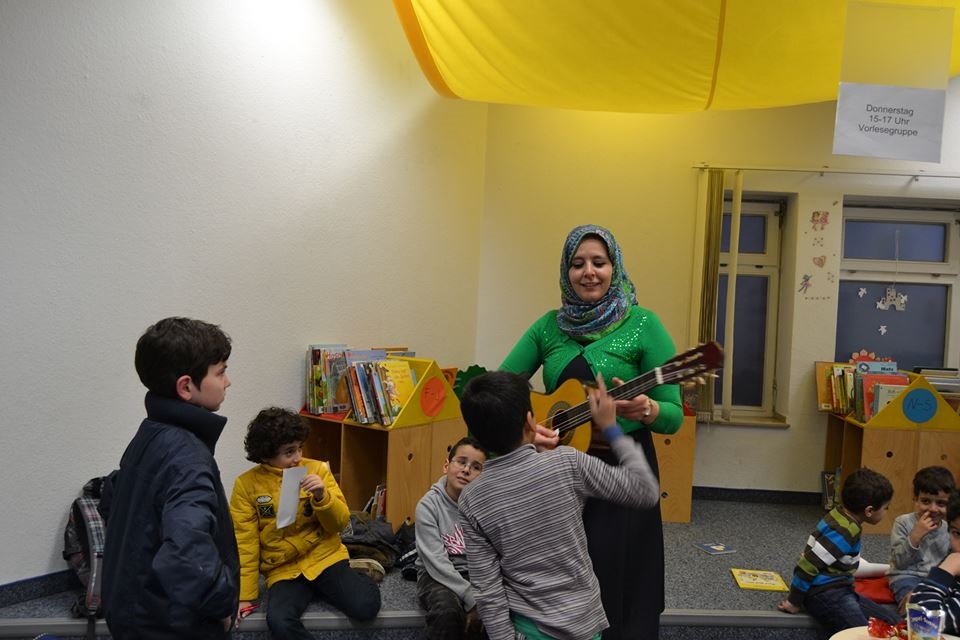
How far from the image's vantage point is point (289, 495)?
2.42 m

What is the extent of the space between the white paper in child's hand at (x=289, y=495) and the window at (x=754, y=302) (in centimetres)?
325

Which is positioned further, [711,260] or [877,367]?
[711,260]

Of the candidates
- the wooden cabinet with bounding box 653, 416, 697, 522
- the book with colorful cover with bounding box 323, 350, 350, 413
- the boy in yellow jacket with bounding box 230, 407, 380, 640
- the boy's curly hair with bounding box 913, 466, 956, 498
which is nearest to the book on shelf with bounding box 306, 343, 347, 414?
the book with colorful cover with bounding box 323, 350, 350, 413

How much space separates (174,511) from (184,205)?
184 centimetres

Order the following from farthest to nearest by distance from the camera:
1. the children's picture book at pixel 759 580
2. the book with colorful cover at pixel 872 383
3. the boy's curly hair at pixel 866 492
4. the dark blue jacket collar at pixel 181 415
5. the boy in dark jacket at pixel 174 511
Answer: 1. the book with colorful cover at pixel 872 383
2. the children's picture book at pixel 759 580
3. the boy's curly hair at pixel 866 492
4. the dark blue jacket collar at pixel 181 415
5. the boy in dark jacket at pixel 174 511

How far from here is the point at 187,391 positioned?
63.2 inches

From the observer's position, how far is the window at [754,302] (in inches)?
191

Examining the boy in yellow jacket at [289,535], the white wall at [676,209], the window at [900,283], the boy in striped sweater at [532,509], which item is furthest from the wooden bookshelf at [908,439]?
the boy in striped sweater at [532,509]

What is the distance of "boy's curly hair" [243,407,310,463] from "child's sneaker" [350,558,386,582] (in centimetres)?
67

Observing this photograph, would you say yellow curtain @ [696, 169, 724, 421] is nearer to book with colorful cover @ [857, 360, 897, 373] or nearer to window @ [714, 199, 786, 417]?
window @ [714, 199, 786, 417]

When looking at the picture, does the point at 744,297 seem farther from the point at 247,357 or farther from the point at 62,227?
the point at 62,227

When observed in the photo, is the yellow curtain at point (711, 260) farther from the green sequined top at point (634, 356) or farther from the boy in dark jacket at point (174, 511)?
the boy in dark jacket at point (174, 511)

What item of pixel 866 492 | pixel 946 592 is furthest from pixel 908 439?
pixel 946 592

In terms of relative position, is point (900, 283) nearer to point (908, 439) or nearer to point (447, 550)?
point (908, 439)
